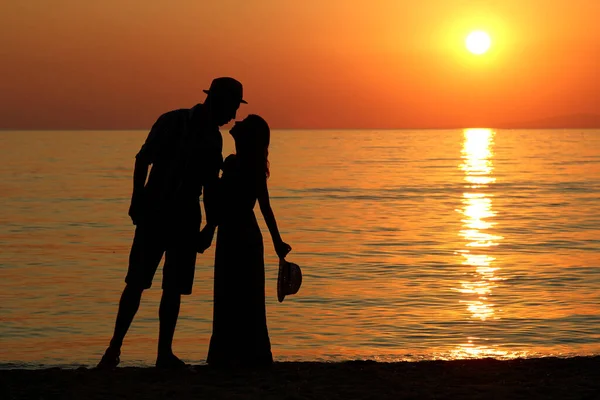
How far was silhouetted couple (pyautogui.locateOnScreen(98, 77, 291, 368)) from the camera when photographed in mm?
6742

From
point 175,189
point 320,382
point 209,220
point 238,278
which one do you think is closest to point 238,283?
point 238,278

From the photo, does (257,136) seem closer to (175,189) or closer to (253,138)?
(253,138)

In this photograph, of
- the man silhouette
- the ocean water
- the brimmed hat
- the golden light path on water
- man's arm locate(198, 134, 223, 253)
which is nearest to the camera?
the man silhouette

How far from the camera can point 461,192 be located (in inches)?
1838

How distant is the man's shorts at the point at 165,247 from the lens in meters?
6.76

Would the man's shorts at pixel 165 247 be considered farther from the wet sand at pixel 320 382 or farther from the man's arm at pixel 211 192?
the wet sand at pixel 320 382

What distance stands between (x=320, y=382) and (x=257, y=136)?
1.69 meters

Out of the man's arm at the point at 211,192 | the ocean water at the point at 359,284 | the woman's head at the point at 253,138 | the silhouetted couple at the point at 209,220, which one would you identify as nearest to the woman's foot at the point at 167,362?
the silhouetted couple at the point at 209,220

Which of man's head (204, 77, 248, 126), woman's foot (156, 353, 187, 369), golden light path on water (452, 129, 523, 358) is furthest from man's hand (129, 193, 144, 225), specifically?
golden light path on water (452, 129, 523, 358)

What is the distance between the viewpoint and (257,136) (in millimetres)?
6922

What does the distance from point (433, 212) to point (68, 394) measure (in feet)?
92.6

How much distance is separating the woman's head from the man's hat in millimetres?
269

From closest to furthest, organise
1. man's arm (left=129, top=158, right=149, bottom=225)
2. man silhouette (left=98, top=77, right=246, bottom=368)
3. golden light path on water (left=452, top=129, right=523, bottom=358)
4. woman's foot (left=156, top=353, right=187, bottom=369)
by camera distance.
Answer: man's arm (left=129, top=158, right=149, bottom=225) < man silhouette (left=98, top=77, right=246, bottom=368) < woman's foot (left=156, top=353, right=187, bottom=369) < golden light path on water (left=452, top=129, right=523, bottom=358)

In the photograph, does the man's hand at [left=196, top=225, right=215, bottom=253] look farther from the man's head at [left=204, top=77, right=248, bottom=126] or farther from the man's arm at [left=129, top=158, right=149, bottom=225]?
the man's head at [left=204, top=77, right=248, bottom=126]
